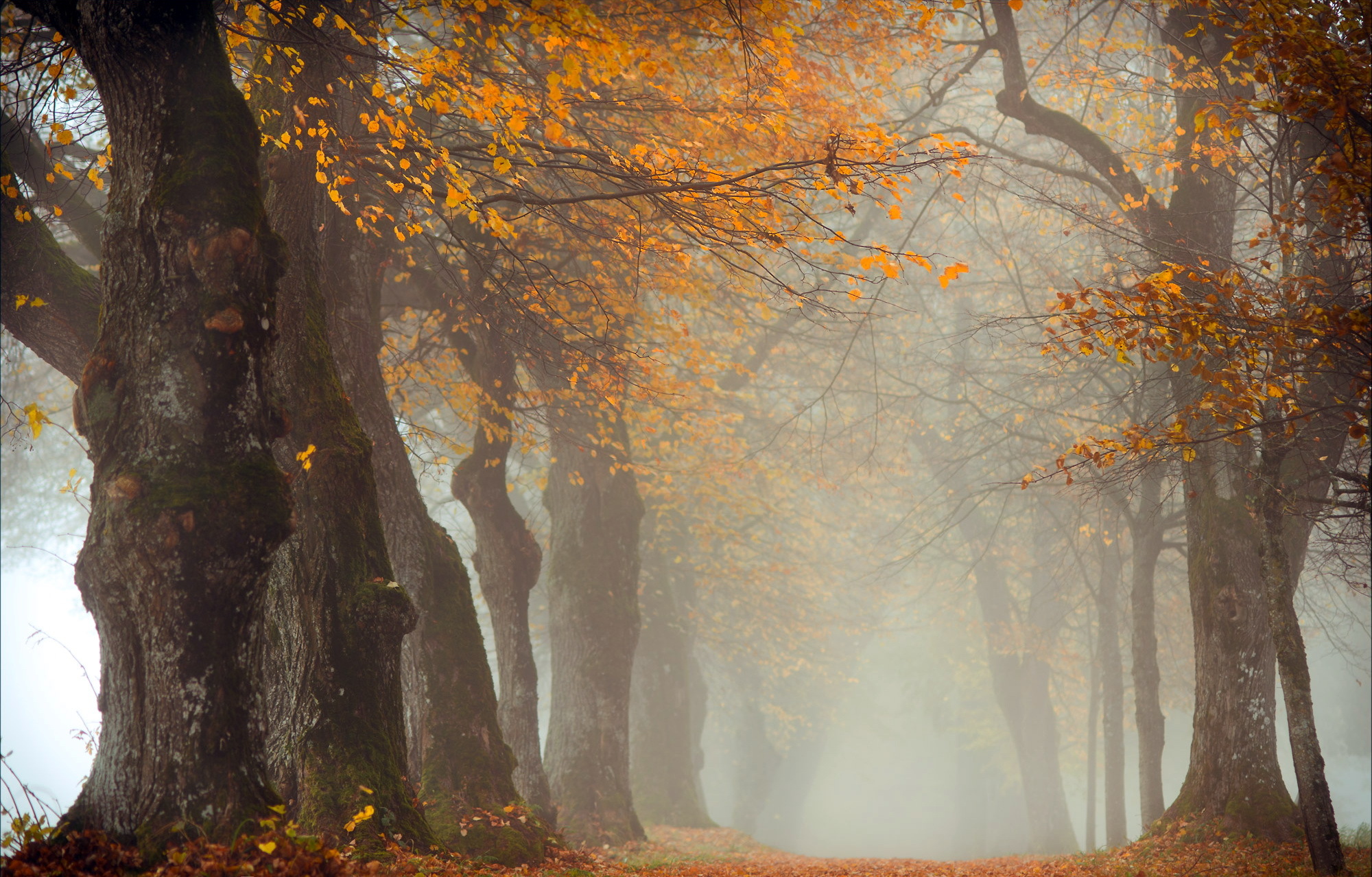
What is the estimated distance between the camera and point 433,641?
720 cm

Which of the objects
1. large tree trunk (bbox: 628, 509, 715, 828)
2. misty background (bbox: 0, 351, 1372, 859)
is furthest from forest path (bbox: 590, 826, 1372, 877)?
misty background (bbox: 0, 351, 1372, 859)

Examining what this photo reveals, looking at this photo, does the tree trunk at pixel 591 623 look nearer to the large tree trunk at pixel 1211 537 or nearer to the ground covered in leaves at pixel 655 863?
the ground covered in leaves at pixel 655 863

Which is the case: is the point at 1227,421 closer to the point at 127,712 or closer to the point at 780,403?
the point at 127,712

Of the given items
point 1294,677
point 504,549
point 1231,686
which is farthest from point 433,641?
point 1231,686

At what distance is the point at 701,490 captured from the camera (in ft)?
51.5

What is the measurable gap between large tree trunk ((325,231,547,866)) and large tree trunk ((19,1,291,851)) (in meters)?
2.49

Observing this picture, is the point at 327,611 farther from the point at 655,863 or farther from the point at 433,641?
the point at 655,863

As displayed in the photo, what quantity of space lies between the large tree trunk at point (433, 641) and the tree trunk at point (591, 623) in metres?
3.44

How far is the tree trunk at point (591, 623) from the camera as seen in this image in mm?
11016

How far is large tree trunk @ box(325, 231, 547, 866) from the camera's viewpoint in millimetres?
6719

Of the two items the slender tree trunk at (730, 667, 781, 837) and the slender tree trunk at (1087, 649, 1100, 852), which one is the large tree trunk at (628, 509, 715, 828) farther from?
the slender tree trunk at (1087, 649, 1100, 852)

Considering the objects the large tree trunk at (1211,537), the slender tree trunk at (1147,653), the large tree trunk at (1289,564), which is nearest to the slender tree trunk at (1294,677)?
the large tree trunk at (1289,564)

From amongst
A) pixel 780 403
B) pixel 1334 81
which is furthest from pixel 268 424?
pixel 780 403

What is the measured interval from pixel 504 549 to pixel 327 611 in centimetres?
386
